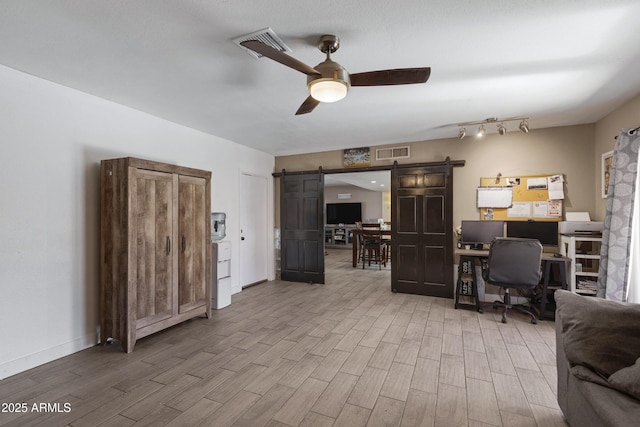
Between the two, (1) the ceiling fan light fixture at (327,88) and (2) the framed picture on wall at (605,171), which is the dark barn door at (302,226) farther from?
(2) the framed picture on wall at (605,171)

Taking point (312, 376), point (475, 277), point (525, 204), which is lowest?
point (312, 376)

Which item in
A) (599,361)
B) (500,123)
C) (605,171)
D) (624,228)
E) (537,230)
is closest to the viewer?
(599,361)

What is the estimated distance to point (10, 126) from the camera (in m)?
2.48

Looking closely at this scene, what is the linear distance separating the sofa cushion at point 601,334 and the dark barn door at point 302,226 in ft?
13.6

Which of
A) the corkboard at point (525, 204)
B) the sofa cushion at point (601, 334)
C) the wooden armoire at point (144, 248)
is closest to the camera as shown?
the sofa cushion at point (601, 334)

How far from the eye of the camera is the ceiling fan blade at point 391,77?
6.52ft

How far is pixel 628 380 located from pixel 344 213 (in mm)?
10860

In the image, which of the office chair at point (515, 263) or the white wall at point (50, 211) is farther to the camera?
the office chair at point (515, 263)

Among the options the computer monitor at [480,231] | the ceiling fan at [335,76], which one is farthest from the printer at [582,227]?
the ceiling fan at [335,76]

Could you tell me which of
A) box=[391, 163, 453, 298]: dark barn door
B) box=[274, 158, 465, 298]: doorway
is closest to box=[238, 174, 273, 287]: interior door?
box=[274, 158, 465, 298]: doorway

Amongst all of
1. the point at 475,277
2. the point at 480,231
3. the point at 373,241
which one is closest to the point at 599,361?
the point at 475,277

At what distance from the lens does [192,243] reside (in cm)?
354

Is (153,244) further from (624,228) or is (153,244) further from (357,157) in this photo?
(624,228)

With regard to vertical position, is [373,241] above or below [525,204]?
below
